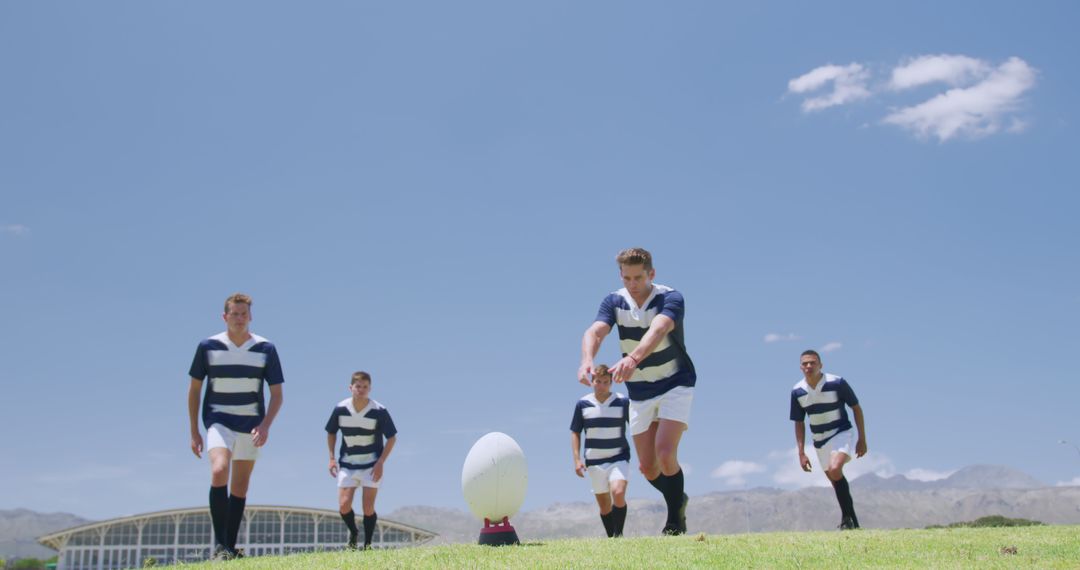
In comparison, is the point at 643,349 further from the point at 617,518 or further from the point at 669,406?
the point at 617,518

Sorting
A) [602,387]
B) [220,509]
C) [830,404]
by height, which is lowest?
[220,509]

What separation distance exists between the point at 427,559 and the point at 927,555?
13.0 ft

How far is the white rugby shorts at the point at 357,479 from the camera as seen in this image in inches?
545

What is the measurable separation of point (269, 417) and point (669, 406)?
4.48 meters

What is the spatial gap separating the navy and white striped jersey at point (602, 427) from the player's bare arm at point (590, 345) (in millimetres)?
5642

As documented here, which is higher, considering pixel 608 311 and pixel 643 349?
pixel 608 311

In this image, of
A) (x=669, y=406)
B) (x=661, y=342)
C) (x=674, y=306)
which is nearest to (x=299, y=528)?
(x=669, y=406)

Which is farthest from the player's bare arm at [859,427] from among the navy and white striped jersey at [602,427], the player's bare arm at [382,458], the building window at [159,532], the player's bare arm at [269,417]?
the building window at [159,532]

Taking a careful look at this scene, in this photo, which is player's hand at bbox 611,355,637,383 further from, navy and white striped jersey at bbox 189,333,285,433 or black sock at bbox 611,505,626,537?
black sock at bbox 611,505,626,537

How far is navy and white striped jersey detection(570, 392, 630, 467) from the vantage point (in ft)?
46.0

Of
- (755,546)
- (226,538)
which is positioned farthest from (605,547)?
(226,538)

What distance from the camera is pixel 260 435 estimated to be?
31.3 feet

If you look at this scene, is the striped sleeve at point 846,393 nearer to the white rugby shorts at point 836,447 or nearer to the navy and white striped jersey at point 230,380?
the white rugby shorts at point 836,447

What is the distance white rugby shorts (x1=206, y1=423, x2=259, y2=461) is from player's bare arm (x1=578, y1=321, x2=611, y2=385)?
13.2 feet
